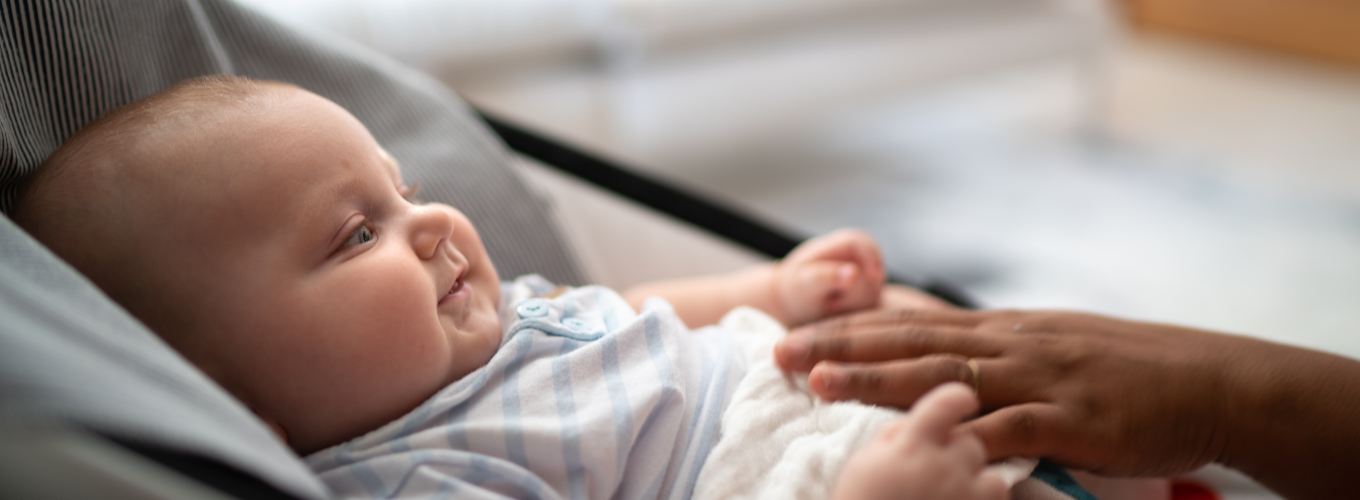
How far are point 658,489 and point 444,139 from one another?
0.50 m

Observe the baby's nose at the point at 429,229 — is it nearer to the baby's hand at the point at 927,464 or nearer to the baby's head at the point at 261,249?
the baby's head at the point at 261,249

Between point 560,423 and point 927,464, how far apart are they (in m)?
0.26

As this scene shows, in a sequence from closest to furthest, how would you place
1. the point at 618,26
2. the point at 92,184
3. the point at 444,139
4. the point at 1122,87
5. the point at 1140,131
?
the point at 92,184, the point at 444,139, the point at 618,26, the point at 1140,131, the point at 1122,87

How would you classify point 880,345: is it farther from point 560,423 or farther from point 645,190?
point 645,190

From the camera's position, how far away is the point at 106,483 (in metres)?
0.37

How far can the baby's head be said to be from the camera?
0.56m

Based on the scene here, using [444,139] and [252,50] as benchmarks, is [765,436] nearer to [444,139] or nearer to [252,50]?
[444,139]

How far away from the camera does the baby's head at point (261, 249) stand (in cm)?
56

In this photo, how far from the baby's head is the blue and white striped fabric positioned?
0.12 ft

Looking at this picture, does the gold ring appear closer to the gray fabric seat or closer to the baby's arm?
the baby's arm

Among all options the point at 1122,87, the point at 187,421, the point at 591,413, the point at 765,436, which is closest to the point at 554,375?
the point at 591,413

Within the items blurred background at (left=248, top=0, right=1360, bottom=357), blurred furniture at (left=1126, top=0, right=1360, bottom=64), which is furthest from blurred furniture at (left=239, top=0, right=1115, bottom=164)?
blurred furniture at (left=1126, top=0, right=1360, bottom=64)

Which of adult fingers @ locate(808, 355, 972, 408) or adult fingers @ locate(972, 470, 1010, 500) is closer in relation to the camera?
adult fingers @ locate(972, 470, 1010, 500)

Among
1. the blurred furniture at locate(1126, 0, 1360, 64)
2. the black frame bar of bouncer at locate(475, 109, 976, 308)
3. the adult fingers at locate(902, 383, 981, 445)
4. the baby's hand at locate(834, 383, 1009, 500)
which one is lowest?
the black frame bar of bouncer at locate(475, 109, 976, 308)
